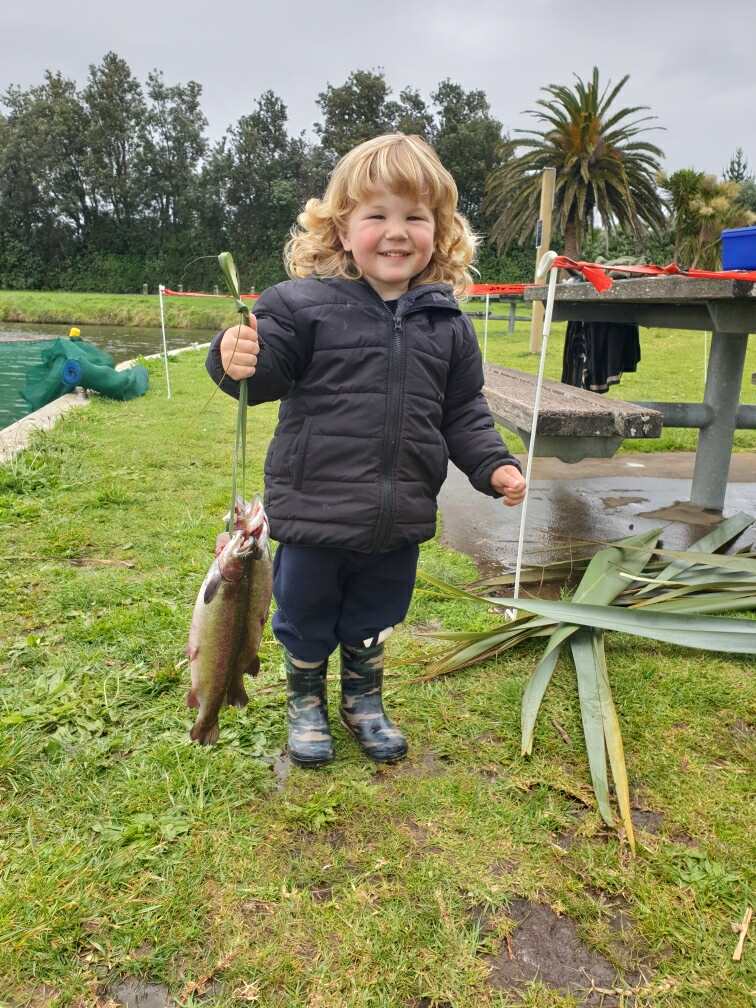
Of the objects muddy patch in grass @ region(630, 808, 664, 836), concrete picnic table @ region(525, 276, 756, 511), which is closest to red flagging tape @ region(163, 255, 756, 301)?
concrete picnic table @ region(525, 276, 756, 511)

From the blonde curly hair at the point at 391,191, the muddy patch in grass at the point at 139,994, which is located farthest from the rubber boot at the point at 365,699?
the blonde curly hair at the point at 391,191

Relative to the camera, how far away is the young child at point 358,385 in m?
2.19

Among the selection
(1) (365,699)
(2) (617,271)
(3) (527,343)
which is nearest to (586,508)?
(2) (617,271)

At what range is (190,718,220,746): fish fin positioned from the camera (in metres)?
2.07

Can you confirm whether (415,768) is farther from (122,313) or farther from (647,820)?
(122,313)

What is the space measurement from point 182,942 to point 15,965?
34cm

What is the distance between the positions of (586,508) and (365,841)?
135 inches

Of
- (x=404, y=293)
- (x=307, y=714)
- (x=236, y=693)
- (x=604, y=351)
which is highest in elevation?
(x=404, y=293)

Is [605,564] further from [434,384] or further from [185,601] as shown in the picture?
[185,601]

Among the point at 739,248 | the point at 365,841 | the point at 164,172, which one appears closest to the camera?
the point at 365,841

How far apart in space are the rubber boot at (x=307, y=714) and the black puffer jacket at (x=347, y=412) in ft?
1.63

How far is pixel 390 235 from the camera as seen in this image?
2.20 metres

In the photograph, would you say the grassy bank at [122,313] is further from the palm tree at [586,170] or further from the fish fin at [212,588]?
the fish fin at [212,588]

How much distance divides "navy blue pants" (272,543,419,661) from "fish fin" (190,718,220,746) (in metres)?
0.40
